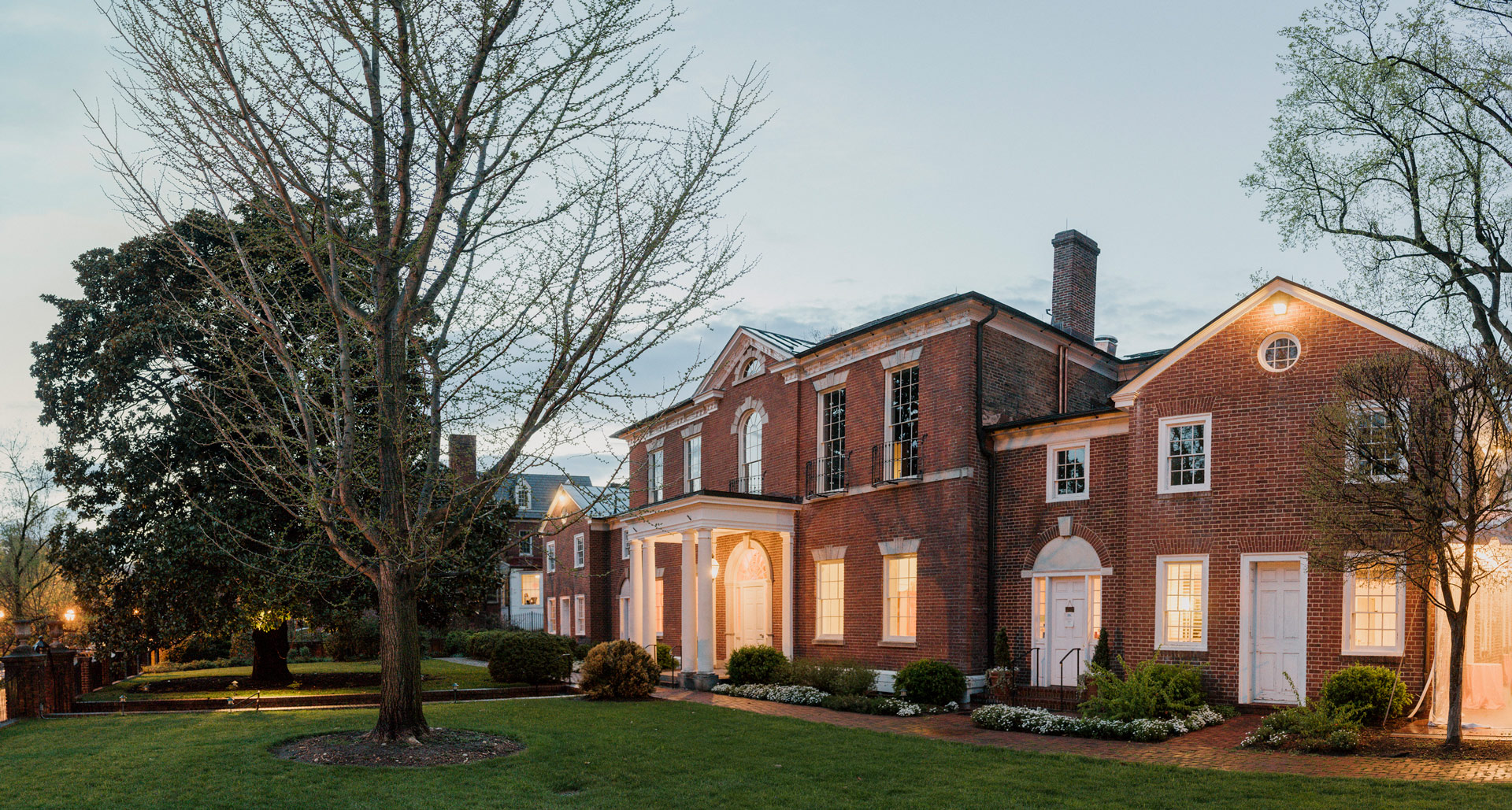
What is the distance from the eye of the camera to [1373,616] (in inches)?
565

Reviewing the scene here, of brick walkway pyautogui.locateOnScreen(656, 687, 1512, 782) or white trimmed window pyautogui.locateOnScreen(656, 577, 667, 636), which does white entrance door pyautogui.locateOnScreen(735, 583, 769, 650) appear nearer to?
white trimmed window pyautogui.locateOnScreen(656, 577, 667, 636)

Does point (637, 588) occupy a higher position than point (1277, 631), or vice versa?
point (1277, 631)

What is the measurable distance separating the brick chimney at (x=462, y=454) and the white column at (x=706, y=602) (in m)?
10.1

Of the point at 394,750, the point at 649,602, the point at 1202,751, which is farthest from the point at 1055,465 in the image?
the point at 394,750

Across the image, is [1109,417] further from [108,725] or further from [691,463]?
[108,725]

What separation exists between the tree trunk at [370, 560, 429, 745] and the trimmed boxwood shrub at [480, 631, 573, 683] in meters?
8.94

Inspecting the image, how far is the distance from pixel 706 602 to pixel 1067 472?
27.0ft

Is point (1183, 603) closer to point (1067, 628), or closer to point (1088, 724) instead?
point (1067, 628)

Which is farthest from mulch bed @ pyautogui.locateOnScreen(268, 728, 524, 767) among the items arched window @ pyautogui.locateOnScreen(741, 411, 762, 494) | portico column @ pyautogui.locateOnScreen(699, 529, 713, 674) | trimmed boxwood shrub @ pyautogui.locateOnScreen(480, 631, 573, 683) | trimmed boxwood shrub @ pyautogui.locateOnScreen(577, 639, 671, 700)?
arched window @ pyautogui.locateOnScreen(741, 411, 762, 494)

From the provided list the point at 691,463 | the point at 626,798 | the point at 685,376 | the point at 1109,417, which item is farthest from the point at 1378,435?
the point at 691,463

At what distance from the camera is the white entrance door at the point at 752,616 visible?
23.8 m

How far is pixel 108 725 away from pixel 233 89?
9.43m

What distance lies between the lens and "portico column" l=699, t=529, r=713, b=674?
70.1 feet

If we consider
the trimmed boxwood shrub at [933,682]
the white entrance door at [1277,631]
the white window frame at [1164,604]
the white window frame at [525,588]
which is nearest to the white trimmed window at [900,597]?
the trimmed boxwood shrub at [933,682]
